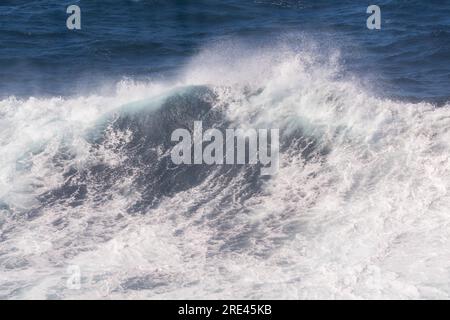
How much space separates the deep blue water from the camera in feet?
61.2

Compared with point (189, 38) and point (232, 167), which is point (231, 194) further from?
point (189, 38)

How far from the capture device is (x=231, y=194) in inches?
542

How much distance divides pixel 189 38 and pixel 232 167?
9.04m

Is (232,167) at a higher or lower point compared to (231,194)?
higher

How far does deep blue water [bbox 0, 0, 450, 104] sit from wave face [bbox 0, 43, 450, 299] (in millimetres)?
1440

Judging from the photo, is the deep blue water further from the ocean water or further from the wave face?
the wave face

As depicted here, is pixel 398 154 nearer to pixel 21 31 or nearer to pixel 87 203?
pixel 87 203

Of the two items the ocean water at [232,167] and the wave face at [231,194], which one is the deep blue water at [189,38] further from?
the wave face at [231,194]

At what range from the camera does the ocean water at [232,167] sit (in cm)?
1084

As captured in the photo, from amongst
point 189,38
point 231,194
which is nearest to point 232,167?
point 231,194

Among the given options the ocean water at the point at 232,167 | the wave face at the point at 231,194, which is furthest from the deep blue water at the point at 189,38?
the wave face at the point at 231,194

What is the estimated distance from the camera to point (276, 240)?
38.9 feet

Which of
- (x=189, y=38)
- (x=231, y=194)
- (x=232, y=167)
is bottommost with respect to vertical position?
(x=231, y=194)

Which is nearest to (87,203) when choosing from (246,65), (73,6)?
(246,65)
